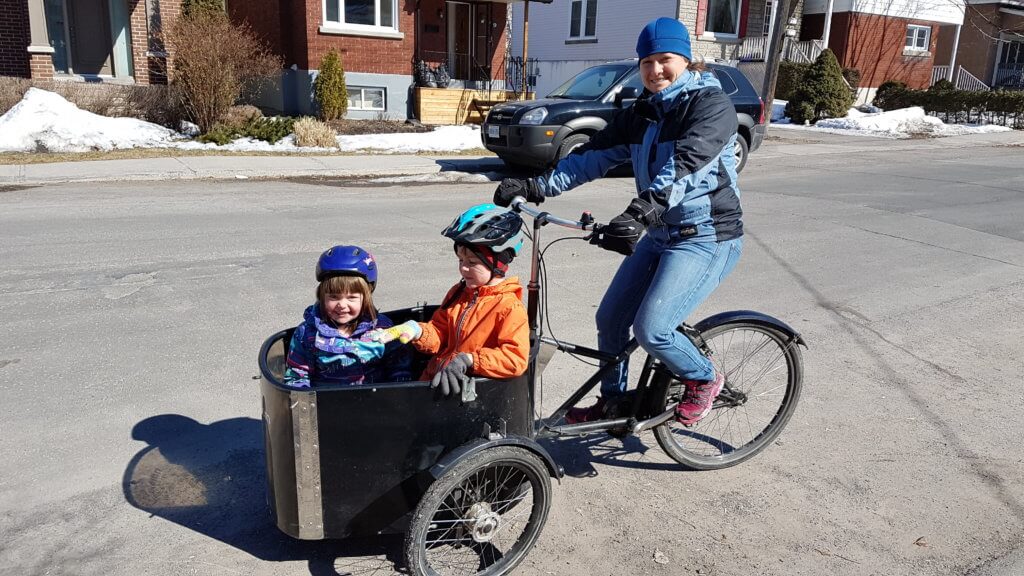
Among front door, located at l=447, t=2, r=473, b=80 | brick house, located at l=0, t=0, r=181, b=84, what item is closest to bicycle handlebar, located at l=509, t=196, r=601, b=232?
brick house, located at l=0, t=0, r=181, b=84

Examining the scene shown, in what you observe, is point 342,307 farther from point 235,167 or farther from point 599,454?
point 235,167

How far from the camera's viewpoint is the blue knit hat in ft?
10.7

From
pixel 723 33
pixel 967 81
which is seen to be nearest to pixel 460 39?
pixel 723 33

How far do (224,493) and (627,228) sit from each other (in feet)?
6.88

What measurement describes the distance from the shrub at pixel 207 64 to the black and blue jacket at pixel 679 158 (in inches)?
536

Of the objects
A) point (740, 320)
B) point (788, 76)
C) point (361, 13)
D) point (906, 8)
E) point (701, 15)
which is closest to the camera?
point (740, 320)

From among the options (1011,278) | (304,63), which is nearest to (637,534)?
(1011,278)

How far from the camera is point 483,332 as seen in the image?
301cm

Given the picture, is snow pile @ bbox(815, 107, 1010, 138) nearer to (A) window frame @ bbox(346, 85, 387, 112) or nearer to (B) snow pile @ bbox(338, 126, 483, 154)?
(B) snow pile @ bbox(338, 126, 483, 154)

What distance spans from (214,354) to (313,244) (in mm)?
2926

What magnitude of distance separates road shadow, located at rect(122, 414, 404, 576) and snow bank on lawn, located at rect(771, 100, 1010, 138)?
23248 mm

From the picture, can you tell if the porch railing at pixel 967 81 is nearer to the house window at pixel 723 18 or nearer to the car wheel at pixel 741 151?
the house window at pixel 723 18

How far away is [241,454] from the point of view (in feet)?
12.7

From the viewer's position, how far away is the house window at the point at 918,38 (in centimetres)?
3462
